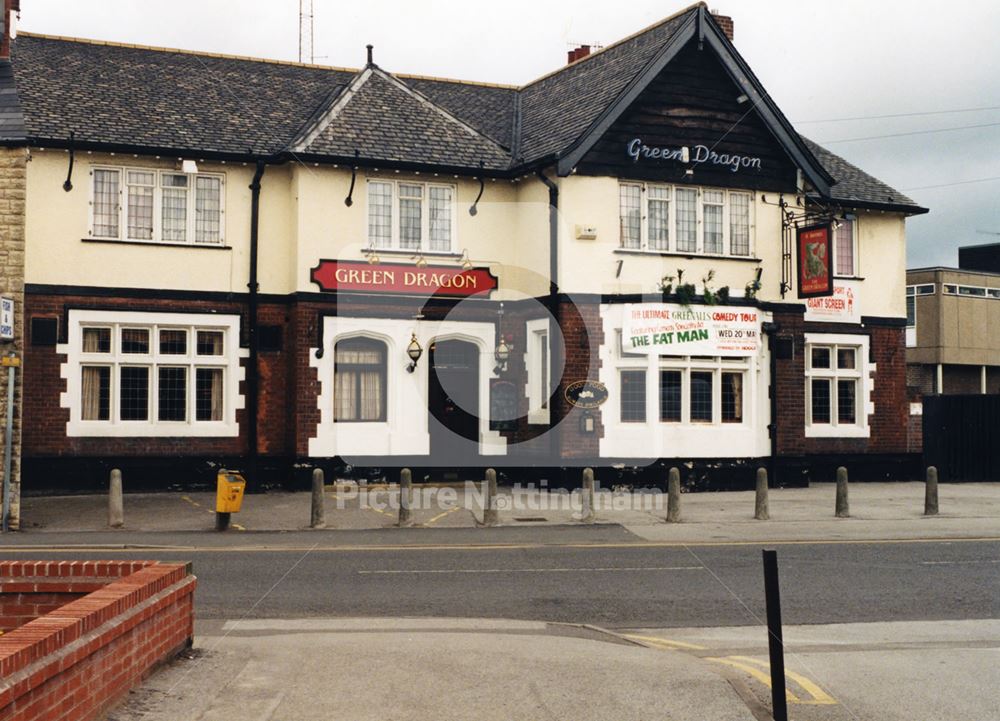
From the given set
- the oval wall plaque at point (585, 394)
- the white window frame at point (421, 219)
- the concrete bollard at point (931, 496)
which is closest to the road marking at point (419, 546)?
the concrete bollard at point (931, 496)

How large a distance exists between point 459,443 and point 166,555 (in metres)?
11.2

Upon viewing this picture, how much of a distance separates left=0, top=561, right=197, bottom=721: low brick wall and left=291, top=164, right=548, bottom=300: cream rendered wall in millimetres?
16081

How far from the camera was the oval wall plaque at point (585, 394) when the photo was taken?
78.1ft

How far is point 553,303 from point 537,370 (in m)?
1.73

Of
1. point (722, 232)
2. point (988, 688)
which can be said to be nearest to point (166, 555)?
point (988, 688)

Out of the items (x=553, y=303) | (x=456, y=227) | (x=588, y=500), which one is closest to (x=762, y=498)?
(x=588, y=500)

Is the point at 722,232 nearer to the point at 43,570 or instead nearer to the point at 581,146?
the point at 581,146

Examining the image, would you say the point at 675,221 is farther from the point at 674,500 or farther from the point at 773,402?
the point at 674,500

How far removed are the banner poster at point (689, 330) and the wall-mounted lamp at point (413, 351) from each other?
15.2 feet

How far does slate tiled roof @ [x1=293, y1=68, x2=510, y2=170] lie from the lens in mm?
24562

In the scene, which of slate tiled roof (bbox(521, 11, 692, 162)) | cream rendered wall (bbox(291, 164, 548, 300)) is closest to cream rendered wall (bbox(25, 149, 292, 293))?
cream rendered wall (bbox(291, 164, 548, 300))

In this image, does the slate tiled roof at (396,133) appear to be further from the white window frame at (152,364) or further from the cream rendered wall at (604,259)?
the white window frame at (152,364)

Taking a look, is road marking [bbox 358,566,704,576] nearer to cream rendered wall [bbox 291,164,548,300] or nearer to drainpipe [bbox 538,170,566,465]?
drainpipe [bbox 538,170,566,465]

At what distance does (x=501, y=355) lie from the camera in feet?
83.1
